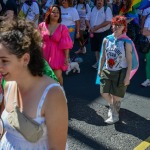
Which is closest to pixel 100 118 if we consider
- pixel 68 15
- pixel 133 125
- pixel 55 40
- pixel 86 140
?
pixel 133 125

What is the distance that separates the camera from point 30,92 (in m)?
1.99

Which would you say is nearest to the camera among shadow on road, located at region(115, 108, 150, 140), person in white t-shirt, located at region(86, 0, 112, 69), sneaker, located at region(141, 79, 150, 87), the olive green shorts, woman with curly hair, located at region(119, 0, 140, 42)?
shadow on road, located at region(115, 108, 150, 140)

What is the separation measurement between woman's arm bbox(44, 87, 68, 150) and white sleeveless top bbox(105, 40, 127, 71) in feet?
9.43

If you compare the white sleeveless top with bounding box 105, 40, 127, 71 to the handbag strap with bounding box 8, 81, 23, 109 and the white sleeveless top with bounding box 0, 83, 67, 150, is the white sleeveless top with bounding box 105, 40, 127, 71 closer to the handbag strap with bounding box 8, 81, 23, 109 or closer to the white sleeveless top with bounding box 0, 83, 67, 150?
the handbag strap with bounding box 8, 81, 23, 109

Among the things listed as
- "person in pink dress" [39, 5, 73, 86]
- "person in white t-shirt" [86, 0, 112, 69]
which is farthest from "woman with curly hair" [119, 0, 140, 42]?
"person in pink dress" [39, 5, 73, 86]

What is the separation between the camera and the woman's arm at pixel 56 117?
1.87 meters

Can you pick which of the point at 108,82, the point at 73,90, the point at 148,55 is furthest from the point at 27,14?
the point at 108,82

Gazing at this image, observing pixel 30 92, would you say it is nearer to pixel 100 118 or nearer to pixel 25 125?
pixel 25 125

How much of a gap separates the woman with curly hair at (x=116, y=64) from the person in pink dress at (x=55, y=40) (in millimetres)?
784

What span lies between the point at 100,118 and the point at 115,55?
40.1 inches

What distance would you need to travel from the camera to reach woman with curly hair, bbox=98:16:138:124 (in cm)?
466

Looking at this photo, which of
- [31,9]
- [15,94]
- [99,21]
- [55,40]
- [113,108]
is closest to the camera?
[15,94]

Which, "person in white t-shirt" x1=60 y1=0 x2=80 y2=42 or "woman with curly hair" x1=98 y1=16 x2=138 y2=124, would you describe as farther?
"person in white t-shirt" x1=60 y1=0 x2=80 y2=42

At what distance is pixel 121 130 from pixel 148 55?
2191 mm
